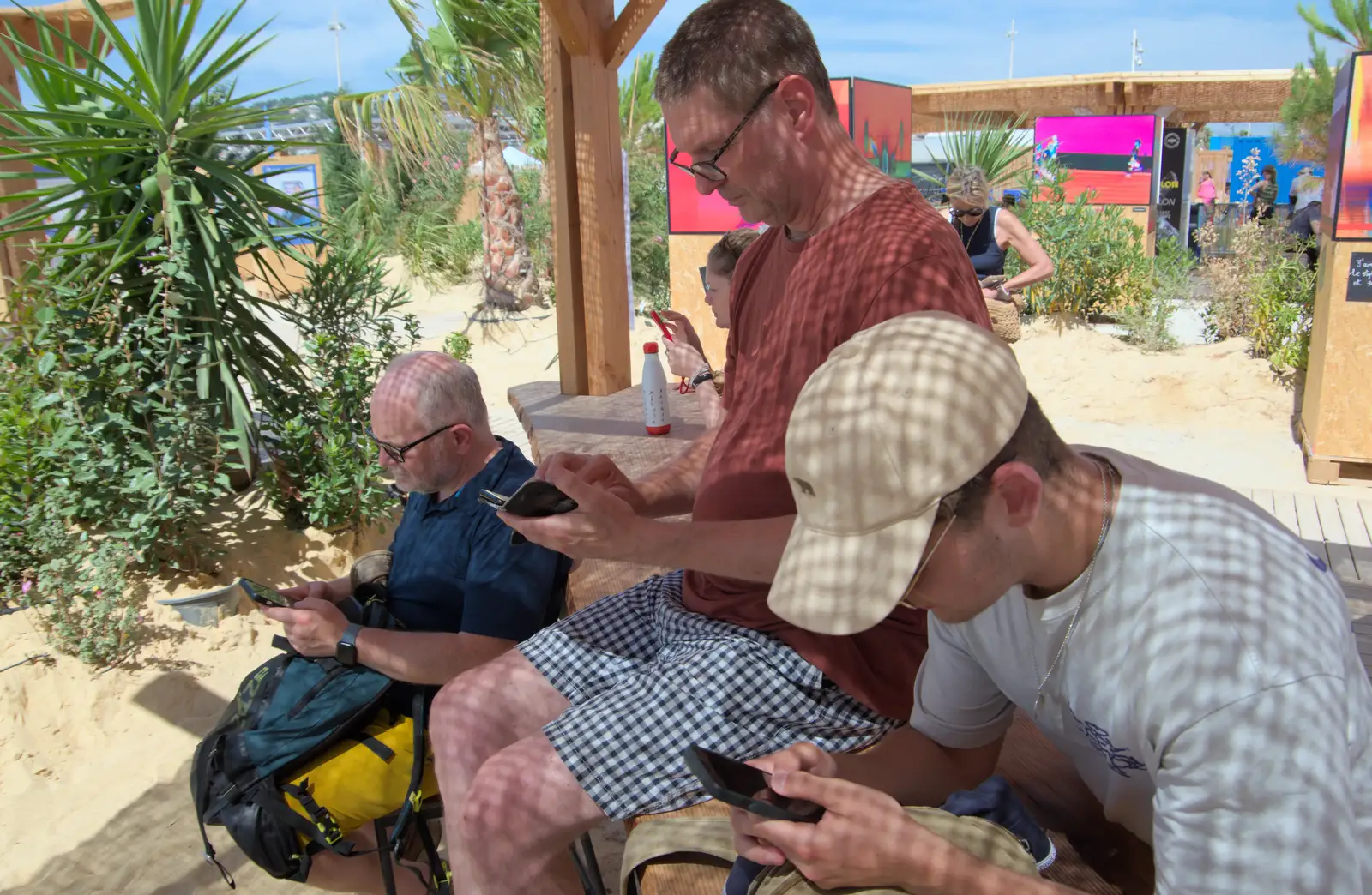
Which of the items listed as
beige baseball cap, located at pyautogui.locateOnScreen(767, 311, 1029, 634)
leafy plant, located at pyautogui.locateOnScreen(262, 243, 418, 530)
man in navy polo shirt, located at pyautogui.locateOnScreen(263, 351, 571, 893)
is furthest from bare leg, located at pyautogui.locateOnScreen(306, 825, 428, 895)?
leafy plant, located at pyautogui.locateOnScreen(262, 243, 418, 530)

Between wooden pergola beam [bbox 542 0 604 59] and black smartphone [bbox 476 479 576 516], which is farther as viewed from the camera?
wooden pergola beam [bbox 542 0 604 59]

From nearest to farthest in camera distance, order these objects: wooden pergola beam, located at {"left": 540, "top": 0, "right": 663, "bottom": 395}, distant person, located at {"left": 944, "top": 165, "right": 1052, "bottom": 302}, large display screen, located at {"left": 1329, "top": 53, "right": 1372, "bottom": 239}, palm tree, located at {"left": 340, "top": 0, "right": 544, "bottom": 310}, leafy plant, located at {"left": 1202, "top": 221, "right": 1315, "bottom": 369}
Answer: wooden pergola beam, located at {"left": 540, "top": 0, "right": 663, "bottom": 395} < large display screen, located at {"left": 1329, "top": 53, "right": 1372, "bottom": 239} < distant person, located at {"left": 944, "top": 165, "right": 1052, "bottom": 302} < leafy plant, located at {"left": 1202, "top": 221, "right": 1315, "bottom": 369} < palm tree, located at {"left": 340, "top": 0, "right": 544, "bottom": 310}

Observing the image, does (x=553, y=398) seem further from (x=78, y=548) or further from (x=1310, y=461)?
(x=1310, y=461)

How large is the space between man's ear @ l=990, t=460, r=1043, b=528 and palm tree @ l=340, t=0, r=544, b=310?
1094 cm

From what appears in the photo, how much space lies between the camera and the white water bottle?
4.07 m

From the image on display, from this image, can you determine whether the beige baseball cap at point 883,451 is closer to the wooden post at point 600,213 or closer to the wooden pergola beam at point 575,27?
the wooden pergola beam at point 575,27

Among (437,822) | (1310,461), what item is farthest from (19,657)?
(1310,461)

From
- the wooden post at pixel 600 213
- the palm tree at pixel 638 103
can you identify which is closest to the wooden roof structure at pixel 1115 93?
the palm tree at pixel 638 103

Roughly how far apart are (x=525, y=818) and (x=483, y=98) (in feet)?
38.3

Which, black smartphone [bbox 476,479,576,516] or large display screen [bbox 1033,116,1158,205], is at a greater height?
large display screen [bbox 1033,116,1158,205]

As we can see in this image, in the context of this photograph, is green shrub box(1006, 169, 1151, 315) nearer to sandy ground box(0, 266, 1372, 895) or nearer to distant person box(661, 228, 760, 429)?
sandy ground box(0, 266, 1372, 895)

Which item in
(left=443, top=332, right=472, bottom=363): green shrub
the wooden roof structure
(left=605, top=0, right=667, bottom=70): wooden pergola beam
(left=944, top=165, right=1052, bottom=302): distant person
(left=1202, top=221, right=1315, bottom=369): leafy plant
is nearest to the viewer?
(left=605, top=0, right=667, bottom=70): wooden pergola beam

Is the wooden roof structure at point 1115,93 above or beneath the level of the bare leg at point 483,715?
above

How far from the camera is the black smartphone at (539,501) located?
1682 millimetres
